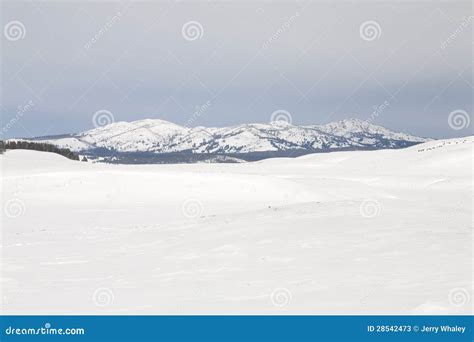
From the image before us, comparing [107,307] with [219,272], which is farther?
[219,272]

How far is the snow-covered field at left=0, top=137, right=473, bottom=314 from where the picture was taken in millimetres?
9219

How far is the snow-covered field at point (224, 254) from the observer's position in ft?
30.2

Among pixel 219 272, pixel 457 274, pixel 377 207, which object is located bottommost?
pixel 457 274

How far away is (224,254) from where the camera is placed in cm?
1394

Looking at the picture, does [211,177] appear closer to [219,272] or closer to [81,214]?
[81,214]

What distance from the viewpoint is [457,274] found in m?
9.99
